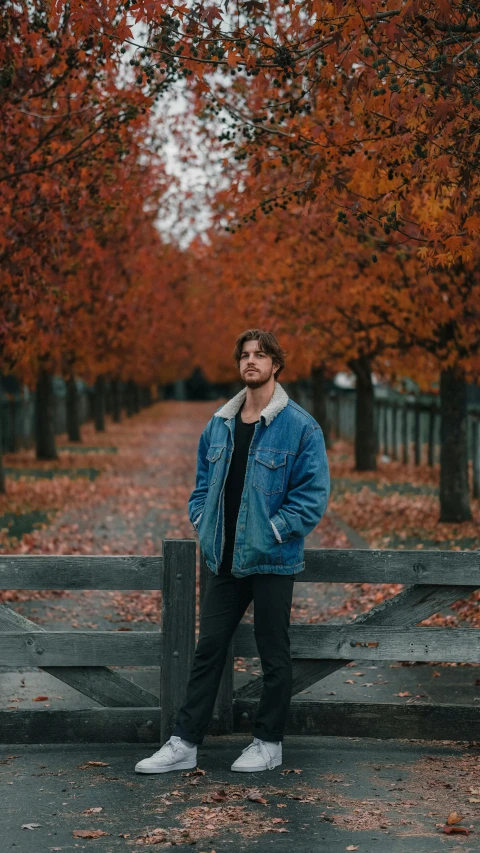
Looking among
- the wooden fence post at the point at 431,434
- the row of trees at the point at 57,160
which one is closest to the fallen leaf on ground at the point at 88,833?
the row of trees at the point at 57,160

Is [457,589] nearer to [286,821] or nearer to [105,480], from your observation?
[286,821]

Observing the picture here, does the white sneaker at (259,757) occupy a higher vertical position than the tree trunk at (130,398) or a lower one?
lower

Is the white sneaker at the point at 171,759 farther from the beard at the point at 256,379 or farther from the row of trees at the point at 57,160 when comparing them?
the row of trees at the point at 57,160

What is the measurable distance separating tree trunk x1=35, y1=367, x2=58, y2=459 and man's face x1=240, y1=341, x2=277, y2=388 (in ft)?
73.9

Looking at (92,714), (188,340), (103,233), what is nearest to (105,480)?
(103,233)

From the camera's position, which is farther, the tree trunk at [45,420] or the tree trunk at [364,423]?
the tree trunk at [45,420]

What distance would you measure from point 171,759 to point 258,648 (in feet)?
2.14

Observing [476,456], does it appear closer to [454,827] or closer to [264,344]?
[264,344]

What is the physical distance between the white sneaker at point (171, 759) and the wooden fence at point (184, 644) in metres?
0.34

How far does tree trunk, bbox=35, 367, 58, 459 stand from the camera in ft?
92.5

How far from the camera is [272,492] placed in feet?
18.6

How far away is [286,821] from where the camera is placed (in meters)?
5.01

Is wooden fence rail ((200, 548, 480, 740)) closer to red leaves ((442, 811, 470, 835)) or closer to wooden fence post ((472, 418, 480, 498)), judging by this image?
red leaves ((442, 811, 470, 835))

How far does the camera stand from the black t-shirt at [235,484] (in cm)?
579
